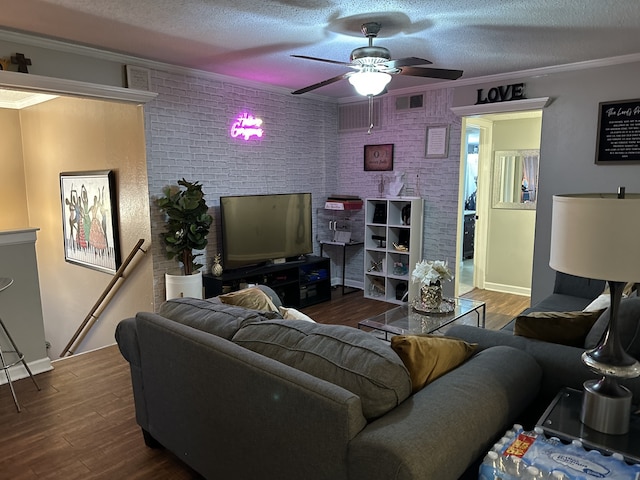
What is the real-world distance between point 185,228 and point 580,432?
3.47 m

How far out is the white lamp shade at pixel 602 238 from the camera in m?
1.29

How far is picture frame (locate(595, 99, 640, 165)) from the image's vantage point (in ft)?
12.9

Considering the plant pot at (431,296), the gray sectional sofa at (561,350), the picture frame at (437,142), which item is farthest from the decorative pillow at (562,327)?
the picture frame at (437,142)

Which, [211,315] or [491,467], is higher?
[211,315]

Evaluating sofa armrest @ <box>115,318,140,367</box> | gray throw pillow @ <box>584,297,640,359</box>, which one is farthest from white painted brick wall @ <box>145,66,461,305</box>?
gray throw pillow @ <box>584,297,640,359</box>

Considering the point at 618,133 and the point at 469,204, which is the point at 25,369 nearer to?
the point at 618,133

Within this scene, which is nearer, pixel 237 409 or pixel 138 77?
pixel 237 409

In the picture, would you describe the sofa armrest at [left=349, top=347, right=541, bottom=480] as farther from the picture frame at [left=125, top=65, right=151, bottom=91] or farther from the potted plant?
the picture frame at [left=125, top=65, right=151, bottom=91]

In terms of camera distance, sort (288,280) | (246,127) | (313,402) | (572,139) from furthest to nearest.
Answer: (288,280) → (246,127) → (572,139) → (313,402)

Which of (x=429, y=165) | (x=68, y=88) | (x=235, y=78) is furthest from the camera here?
(x=429, y=165)

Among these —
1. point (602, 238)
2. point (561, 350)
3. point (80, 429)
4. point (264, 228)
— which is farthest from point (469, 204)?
point (80, 429)

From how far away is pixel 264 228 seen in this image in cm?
499

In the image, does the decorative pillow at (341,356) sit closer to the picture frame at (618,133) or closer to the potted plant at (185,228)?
the potted plant at (185,228)

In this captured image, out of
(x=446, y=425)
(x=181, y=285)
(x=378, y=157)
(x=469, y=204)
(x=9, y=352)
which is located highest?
(x=378, y=157)
